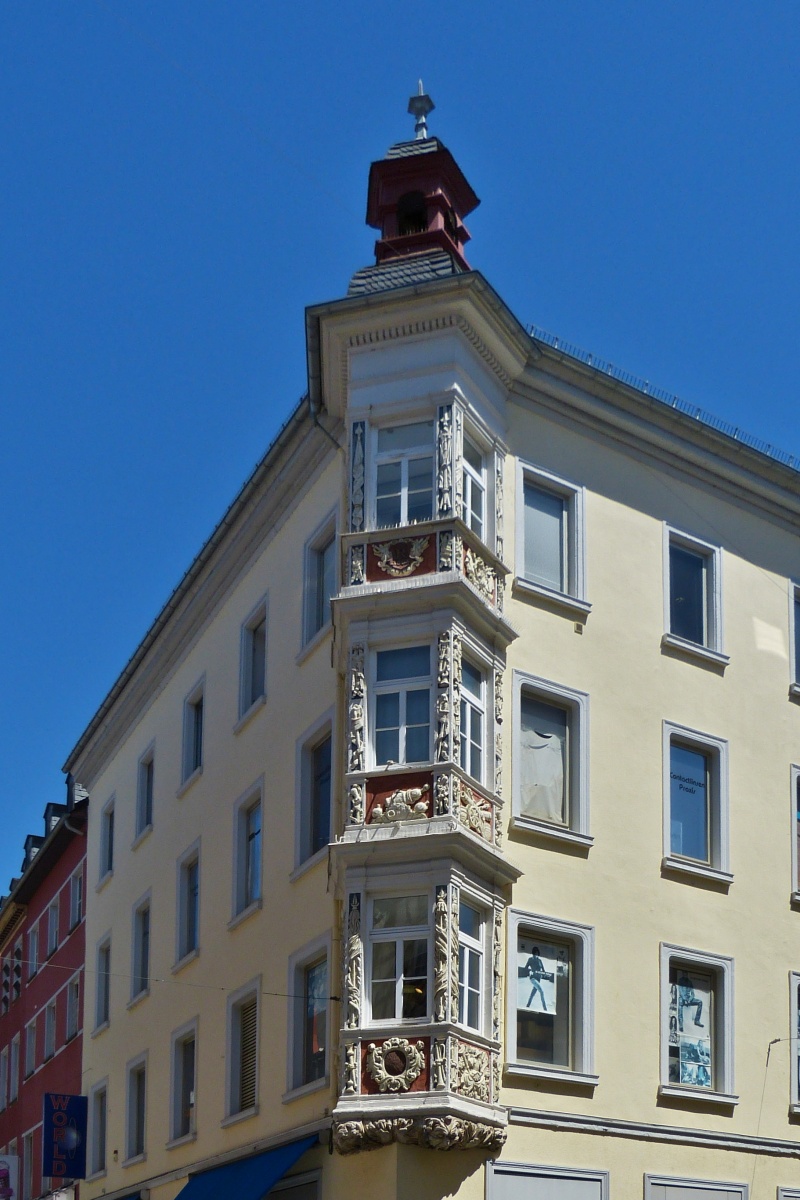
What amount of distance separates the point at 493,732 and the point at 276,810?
18.3ft

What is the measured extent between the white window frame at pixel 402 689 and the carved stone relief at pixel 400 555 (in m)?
1.02

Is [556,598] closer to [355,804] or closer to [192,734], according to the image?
[355,804]

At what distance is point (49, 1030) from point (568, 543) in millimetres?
27870

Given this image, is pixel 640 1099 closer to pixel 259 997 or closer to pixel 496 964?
pixel 496 964

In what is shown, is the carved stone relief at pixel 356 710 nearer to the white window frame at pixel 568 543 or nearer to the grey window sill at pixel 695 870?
the white window frame at pixel 568 543

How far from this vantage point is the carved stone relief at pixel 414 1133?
915 inches

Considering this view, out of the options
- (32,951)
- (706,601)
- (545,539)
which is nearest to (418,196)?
(545,539)

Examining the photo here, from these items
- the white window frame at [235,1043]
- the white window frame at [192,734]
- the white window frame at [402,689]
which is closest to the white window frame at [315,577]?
the white window frame at [402,689]

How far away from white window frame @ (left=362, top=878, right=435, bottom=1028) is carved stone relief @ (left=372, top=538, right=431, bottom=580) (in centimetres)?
460

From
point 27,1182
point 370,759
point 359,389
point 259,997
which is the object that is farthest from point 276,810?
point 27,1182

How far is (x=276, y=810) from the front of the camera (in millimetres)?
30453

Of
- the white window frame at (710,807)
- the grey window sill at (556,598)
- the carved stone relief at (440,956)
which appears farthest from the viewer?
the white window frame at (710,807)

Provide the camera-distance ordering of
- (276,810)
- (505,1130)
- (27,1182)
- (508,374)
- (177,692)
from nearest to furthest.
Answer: (505,1130) < (508,374) < (276,810) < (177,692) < (27,1182)

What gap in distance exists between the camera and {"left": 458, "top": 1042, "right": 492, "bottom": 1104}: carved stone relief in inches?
935
